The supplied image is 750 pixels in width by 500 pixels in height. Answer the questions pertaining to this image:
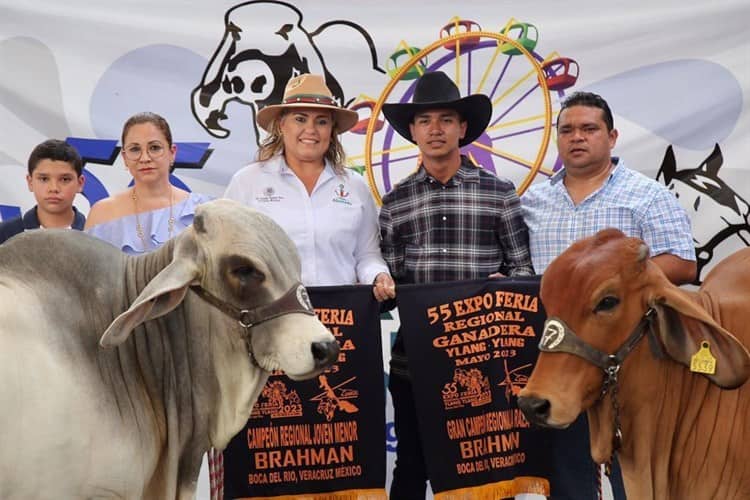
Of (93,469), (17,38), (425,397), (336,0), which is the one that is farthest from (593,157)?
(17,38)

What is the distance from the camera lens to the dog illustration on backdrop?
4383 mm

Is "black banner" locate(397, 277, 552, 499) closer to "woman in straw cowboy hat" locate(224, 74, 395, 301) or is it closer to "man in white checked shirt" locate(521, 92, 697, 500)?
"man in white checked shirt" locate(521, 92, 697, 500)

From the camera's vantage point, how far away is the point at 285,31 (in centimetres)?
469

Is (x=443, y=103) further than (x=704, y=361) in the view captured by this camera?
Yes

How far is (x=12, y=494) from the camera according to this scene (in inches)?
85.6

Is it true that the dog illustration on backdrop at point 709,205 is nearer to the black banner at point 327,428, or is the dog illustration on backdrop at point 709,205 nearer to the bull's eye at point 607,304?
the black banner at point 327,428

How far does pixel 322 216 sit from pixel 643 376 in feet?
4.92

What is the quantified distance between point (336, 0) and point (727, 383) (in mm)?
3033

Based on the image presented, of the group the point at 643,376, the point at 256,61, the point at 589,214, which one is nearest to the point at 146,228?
the point at 256,61

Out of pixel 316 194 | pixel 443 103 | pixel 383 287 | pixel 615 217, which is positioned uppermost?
pixel 443 103

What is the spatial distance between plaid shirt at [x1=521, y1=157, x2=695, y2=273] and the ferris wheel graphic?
0.90 metres

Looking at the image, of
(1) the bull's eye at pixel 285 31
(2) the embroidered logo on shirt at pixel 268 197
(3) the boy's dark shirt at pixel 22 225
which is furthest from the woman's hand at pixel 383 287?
(1) the bull's eye at pixel 285 31

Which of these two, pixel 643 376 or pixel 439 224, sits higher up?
pixel 439 224

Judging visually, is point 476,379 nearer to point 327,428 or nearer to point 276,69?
point 327,428
